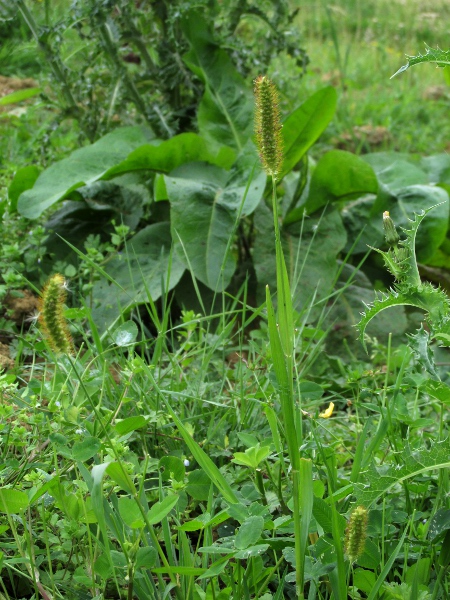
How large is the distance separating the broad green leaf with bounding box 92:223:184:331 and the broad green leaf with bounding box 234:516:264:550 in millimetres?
1285

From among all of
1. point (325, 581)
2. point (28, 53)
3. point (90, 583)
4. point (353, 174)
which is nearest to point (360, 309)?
point (353, 174)

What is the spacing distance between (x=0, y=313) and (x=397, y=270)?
149cm

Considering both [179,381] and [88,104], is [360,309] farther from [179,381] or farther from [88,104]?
[88,104]

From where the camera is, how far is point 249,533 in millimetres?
1215

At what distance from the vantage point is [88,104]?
318 centimetres

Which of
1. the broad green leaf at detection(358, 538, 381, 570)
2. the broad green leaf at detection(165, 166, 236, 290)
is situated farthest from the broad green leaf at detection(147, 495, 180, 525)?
the broad green leaf at detection(165, 166, 236, 290)

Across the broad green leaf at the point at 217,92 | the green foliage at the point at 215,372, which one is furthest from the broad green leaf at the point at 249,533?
the broad green leaf at the point at 217,92

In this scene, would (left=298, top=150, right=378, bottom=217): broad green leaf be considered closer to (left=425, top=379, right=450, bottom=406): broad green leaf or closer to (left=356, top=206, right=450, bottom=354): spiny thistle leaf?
(left=356, top=206, right=450, bottom=354): spiny thistle leaf

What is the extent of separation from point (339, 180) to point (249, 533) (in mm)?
1974

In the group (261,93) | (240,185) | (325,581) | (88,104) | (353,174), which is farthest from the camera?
(88,104)

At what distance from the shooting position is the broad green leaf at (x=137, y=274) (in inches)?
101

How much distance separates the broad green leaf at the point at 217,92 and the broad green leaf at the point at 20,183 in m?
0.71

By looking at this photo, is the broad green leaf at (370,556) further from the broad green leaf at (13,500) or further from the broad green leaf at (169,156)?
the broad green leaf at (169,156)

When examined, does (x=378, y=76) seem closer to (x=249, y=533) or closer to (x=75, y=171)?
(x=75, y=171)
